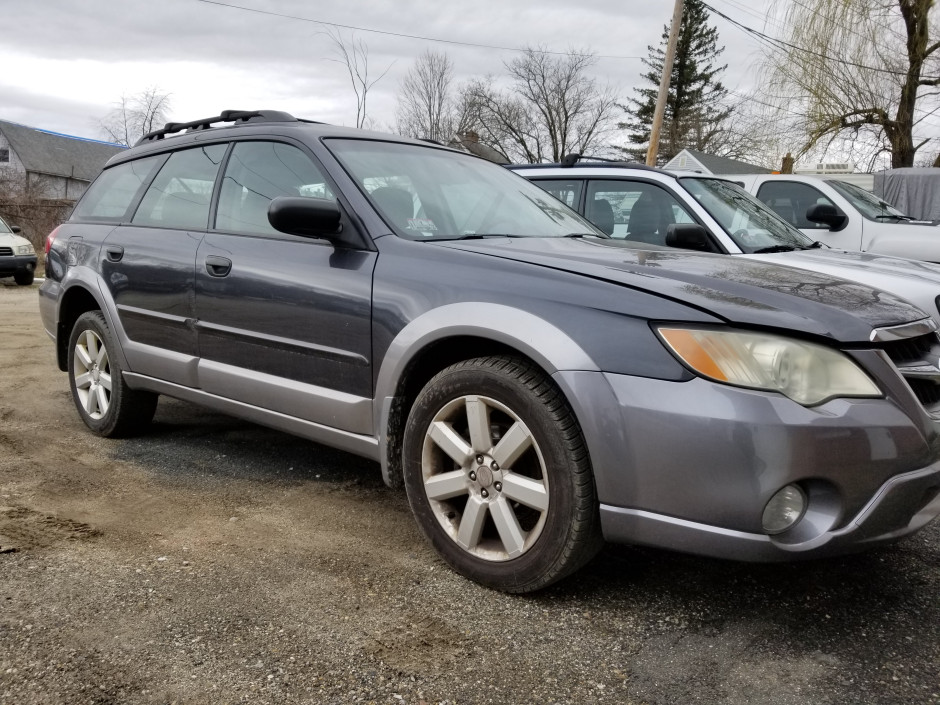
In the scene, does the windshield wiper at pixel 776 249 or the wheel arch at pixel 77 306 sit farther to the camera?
the windshield wiper at pixel 776 249

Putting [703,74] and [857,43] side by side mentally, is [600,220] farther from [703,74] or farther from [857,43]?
[703,74]

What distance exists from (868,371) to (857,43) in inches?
738

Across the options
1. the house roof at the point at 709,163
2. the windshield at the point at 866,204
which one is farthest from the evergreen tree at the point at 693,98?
the windshield at the point at 866,204

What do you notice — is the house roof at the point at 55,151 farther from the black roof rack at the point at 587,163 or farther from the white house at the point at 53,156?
the black roof rack at the point at 587,163

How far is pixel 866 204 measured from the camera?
7.78 metres

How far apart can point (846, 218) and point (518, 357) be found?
223 inches

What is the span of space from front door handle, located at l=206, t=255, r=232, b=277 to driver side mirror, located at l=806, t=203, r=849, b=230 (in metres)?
5.35

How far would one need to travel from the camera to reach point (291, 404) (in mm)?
3340

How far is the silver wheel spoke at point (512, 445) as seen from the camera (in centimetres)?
255

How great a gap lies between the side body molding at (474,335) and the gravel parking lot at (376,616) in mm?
563

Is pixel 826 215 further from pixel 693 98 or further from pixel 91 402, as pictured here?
pixel 693 98

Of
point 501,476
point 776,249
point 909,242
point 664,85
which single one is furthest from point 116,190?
point 664,85

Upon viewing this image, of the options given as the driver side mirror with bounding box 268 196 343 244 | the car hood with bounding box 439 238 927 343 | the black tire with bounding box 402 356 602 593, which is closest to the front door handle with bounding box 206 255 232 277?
the driver side mirror with bounding box 268 196 343 244

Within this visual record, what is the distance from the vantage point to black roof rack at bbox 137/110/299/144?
4.02m
